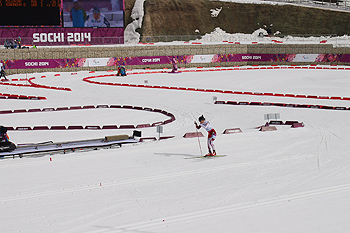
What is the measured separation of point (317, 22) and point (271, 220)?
58.0 metres

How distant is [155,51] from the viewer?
4906cm

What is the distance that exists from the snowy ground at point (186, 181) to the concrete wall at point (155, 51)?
74.4 feet

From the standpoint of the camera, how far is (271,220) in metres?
9.12

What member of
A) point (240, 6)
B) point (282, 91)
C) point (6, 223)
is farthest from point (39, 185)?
point (240, 6)

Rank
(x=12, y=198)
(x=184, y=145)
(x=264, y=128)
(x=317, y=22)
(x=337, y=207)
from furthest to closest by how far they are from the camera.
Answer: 1. (x=317, y=22)
2. (x=264, y=128)
3. (x=184, y=145)
4. (x=12, y=198)
5. (x=337, y=207)

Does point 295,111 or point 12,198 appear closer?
point 12,198

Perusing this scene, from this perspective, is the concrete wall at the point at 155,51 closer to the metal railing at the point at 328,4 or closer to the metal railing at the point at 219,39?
the metal railing at the point at 219,39

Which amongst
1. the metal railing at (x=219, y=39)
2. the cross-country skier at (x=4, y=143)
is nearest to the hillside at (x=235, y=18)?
the metal railing at (x=219, y=39)

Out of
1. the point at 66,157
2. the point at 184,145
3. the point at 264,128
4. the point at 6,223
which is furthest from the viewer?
the point at 264,128

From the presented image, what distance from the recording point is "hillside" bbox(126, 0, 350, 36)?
60406mm

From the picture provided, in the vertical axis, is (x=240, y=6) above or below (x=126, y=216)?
above

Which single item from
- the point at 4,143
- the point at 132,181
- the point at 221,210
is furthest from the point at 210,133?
the point at 4,143

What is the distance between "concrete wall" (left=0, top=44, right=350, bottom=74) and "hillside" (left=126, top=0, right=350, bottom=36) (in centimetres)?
1061

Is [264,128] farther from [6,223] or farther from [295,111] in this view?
[6,223]
